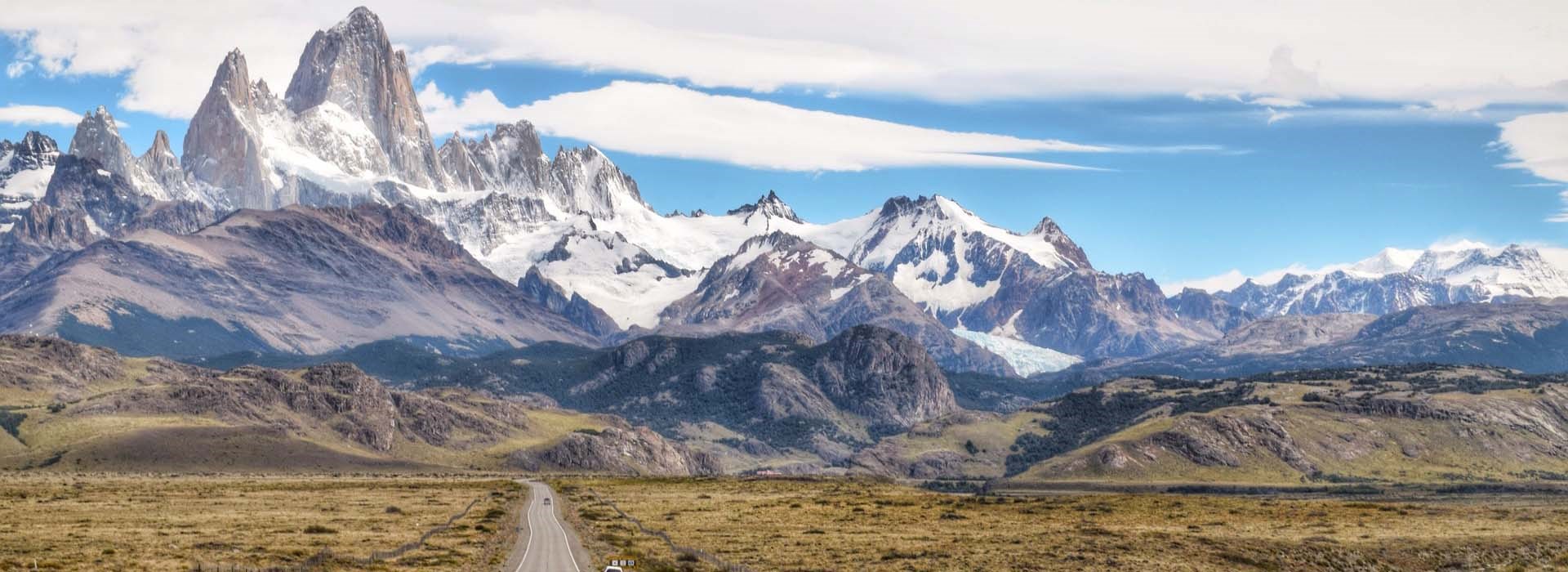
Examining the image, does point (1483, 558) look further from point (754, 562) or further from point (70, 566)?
point (70, 566)

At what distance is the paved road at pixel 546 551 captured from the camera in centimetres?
12100

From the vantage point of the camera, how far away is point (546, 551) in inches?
5364

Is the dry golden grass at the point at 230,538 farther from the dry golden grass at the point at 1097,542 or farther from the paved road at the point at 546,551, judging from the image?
the dry golden grass at the point at 1097,542

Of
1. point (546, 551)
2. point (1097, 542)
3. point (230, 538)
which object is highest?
point (1097, 542)

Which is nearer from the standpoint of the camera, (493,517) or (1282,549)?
(1282,549)

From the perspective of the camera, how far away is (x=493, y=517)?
18388 cm

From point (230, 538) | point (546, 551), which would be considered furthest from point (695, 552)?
point (230, 538)

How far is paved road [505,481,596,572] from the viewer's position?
121000mm

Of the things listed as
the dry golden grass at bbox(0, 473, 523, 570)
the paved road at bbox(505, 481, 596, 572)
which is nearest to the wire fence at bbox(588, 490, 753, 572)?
the paved road at bbox(505, 481, 596, 572)

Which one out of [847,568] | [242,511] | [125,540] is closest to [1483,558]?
[847,568]

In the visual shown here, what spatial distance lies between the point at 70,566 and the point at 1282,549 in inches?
4312

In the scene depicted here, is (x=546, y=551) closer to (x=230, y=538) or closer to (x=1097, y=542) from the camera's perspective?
(x=230, y=538)

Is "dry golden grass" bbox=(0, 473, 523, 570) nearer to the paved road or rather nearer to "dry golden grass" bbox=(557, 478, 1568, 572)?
the paved road

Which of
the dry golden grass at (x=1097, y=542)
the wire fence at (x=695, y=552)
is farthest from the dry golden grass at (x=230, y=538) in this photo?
the wire fence at (x=695, y=552)
